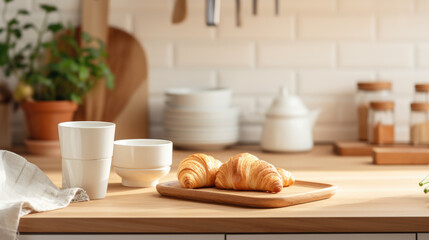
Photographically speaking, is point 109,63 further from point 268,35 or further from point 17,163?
point 17,163

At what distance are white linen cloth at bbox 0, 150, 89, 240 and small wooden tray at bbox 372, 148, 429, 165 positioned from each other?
848 mm

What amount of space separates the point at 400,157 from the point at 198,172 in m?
0.70

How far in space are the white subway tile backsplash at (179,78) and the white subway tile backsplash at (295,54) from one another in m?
0.18

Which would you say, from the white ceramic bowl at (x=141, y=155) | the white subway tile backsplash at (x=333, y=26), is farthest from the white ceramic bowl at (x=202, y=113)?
the white ceramic bowl at (x=141, y=155)

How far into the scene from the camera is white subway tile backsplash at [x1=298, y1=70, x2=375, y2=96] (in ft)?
6.79

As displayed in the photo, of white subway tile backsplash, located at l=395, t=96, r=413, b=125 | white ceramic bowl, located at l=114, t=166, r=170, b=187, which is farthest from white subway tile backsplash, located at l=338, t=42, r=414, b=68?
white ceramic bowl, located at l=114, t=166, r=170, b=187

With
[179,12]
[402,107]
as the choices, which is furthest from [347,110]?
[179,12]

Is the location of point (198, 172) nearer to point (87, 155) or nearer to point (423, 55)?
point (87, 155)

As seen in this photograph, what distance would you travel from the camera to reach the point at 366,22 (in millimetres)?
2053

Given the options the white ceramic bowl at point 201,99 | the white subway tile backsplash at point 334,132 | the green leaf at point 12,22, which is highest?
the green leaf at point 12,22

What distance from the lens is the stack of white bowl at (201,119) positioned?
6.18 feet

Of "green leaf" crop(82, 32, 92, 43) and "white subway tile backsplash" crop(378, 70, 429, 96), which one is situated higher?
"green leaf" crop(82, 32, 92, 43)

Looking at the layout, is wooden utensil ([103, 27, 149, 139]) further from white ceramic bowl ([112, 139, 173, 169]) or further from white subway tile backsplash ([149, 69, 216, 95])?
white ceramic bowl ([112, 139, 173, 169])

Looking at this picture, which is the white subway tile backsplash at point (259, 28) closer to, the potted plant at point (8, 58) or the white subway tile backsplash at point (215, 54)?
the white subway tile backsplash at point (215, 54)
